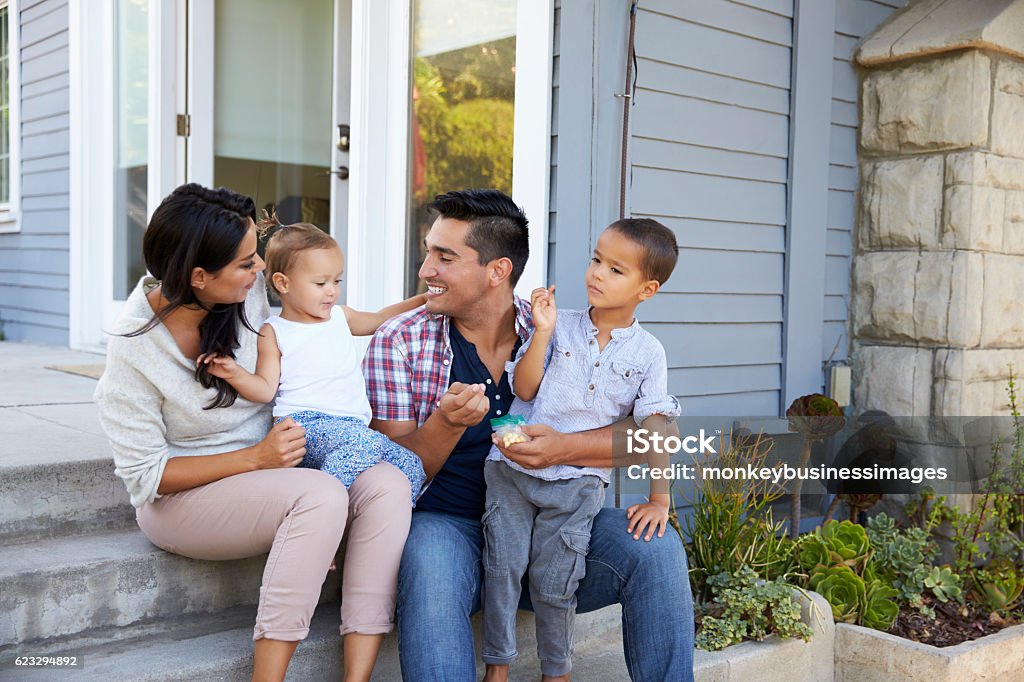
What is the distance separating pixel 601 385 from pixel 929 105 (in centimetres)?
220

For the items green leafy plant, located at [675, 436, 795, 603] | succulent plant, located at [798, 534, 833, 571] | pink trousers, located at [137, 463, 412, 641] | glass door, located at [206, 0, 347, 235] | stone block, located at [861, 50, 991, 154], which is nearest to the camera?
pink trousers, located at [137, 463, 412, 641]

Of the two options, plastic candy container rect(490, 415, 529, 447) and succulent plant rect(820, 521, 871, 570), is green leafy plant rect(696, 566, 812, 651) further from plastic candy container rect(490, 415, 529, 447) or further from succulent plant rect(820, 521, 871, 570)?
plastic candy container rect(490, 415, 529, 447)

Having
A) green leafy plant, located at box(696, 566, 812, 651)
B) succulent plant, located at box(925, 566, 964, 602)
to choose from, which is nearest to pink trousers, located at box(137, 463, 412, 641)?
green leafy plant, located at box(696, 566, 812, 651)

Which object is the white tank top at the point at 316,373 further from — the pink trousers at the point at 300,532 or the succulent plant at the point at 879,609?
the succulent plant at the point at 879,609

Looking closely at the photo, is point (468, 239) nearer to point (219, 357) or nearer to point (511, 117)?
point (219, 357)

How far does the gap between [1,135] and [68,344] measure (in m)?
1.94

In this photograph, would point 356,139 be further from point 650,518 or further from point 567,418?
point 650,518

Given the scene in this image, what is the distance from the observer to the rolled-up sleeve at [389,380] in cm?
227

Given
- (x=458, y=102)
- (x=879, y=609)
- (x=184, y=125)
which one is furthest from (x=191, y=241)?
(x=184, y=125)

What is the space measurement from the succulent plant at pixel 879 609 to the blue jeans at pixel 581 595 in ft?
3.52

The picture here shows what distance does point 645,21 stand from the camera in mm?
3033

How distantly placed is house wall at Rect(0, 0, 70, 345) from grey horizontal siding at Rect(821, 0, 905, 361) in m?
3.95

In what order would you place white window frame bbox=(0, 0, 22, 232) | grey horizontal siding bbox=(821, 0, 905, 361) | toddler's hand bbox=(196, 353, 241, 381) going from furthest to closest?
white window frame bbox=(0, 0, 22, 232) < grey horizontal siding bbox=(821, 0, 905, 361) < toddler's hand bbox=(196, 353, 241, 381)

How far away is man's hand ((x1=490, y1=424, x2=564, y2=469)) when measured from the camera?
2.04 m
